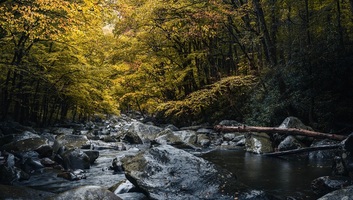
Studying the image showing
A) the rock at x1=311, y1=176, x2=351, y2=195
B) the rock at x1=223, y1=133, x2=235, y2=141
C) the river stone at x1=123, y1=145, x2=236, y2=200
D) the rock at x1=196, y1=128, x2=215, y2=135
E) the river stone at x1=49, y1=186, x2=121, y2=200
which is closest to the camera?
the river stone at x1=49, y1=186, x2=121, y2=200

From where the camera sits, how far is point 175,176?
5.80 metres

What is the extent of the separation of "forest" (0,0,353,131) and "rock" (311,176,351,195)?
5421 millimetres

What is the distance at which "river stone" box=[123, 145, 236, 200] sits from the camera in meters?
5.45

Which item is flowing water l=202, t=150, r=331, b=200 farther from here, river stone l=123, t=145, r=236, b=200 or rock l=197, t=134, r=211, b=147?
rock l=197, t=134, r=211, b=147

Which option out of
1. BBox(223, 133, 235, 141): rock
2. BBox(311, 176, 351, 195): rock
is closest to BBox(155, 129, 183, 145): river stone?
BBox(223, 133, 235, 141): rock

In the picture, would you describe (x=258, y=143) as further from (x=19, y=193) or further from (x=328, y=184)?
(x=19, y=193)

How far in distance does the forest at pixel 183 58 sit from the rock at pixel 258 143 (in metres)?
1.91

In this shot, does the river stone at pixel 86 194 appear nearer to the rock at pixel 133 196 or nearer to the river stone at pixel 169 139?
the rock at pixel 133 196

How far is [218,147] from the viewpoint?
12250 mm

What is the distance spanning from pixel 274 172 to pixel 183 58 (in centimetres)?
1335

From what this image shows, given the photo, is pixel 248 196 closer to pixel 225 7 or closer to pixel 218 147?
pixel 218 147

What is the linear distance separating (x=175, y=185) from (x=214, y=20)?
10.9m

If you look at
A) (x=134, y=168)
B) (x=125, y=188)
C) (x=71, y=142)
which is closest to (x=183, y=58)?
(x=71, y=142)

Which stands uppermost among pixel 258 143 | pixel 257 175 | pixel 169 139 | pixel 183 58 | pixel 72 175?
pixel 183 58
